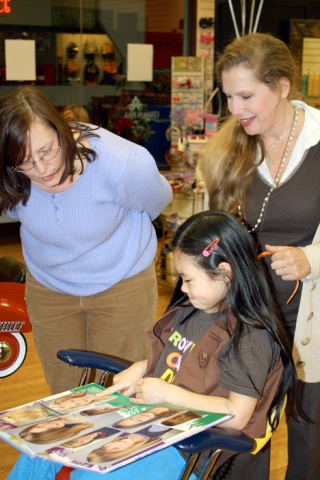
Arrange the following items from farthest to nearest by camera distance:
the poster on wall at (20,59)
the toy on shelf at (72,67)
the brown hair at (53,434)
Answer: the toy on shelf at (72,67)
the poster on wall at (20,59)
the brown hair at (53,434)

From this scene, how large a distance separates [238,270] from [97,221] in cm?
57

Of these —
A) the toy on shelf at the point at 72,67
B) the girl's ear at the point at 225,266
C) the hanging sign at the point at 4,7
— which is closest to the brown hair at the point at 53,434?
the girl's ear at the point at 225,266

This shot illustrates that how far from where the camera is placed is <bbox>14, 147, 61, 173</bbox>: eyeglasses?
76.7 inches

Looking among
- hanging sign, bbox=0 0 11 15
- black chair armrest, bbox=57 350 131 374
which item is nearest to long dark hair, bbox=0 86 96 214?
black chair armrest, bbox=57 350 131 374

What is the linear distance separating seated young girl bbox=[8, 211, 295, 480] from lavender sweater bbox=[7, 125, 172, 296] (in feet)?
1.30

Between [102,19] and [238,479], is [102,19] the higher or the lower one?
the higher one

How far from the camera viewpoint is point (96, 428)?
5.15ft

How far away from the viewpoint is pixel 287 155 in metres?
2.06

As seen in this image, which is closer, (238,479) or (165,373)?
(165,373)

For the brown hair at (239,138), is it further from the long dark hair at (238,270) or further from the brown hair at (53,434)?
the brown hair at (53,434)

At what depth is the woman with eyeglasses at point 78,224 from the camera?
6.43 feet

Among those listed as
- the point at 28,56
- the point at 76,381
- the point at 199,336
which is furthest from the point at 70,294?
the point at 28,56

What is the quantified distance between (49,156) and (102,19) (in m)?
5.84

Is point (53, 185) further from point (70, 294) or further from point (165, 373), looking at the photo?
point (165, 373)
